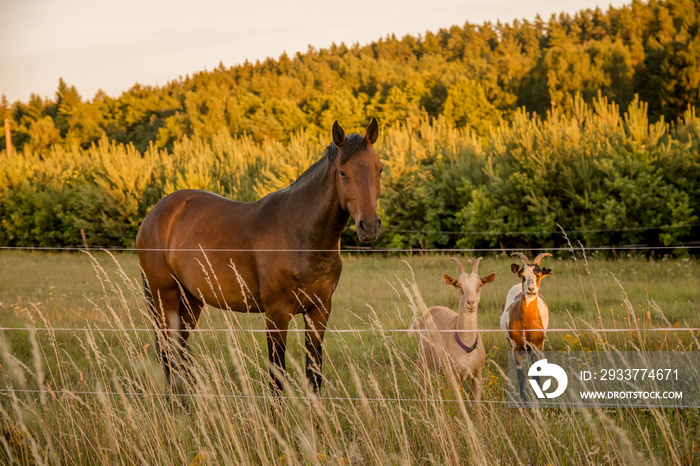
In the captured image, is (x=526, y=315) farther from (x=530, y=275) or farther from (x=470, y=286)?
(x=470, y=286)

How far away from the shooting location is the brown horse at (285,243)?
3.83 metres

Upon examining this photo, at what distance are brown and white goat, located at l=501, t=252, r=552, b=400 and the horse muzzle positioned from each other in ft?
5.53

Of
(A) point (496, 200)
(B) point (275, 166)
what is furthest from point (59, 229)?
(A) point (496, 200)

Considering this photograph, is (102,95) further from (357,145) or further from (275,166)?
(357,145)

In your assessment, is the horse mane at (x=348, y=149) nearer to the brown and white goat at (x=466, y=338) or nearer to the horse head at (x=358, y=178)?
the horse head at (x=358, y=178)

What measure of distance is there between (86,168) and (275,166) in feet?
37.8

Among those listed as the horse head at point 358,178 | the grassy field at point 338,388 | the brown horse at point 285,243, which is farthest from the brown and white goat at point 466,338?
the horse head at point 358,178

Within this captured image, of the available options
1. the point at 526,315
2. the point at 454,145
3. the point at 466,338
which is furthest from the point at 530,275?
the point at 454,145

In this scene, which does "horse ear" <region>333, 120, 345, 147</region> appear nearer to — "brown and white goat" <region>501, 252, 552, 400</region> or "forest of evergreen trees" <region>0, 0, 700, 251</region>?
"brown and white goat" <region>501, 252, 552, 400</region>

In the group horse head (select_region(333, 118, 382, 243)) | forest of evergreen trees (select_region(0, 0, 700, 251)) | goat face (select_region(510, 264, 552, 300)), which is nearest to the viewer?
horse head (select_region(333, 118, 382, 243))

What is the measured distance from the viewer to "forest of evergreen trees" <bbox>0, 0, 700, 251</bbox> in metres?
14.0

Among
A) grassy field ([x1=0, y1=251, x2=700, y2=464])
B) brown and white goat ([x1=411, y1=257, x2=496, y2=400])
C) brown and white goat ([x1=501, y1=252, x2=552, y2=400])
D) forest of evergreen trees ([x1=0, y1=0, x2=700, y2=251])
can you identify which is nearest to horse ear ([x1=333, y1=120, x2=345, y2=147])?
grassy field ([x1=0, y1=251, x2=700, y2=464])

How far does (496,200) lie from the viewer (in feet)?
50.3

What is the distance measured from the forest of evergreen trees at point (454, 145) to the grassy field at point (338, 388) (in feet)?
6.76
